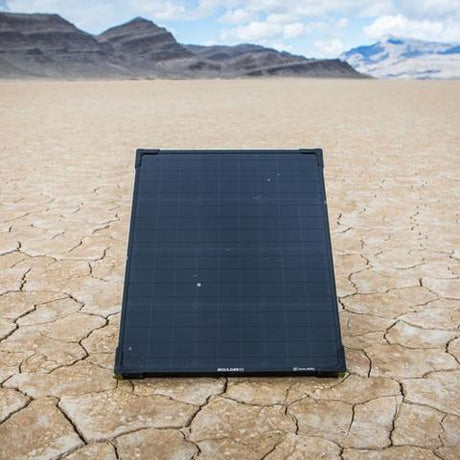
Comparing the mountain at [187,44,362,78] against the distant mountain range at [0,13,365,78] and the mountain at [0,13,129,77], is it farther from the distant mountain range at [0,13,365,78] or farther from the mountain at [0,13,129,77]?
the mountain at [0,13,129,77]

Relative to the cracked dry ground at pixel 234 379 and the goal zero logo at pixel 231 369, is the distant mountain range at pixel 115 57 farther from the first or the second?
the goal zero logo at pixel 231 369

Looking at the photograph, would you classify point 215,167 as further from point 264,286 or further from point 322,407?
point 322,407

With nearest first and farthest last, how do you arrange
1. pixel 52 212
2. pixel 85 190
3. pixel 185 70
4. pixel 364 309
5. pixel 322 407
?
pixel 322 407 → pixel 364 309 → pixel 52 212 → pixel 85 190 → pixel 185 70

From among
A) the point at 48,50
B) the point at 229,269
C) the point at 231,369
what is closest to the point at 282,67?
the point at 48,50

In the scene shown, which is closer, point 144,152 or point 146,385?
point 146,385

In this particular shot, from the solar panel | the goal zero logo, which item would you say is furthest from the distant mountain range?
the goal zero logo

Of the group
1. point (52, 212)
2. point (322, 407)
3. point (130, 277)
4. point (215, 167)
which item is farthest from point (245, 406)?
point (52, 212)

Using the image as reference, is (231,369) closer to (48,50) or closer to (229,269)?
(229,269)
